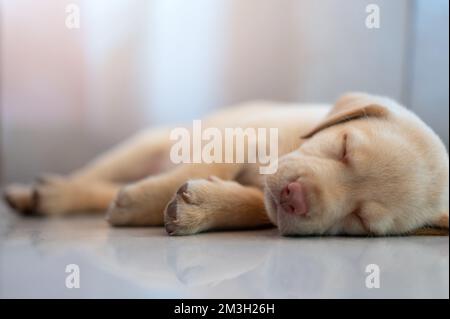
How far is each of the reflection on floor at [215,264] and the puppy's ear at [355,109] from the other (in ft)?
1.67

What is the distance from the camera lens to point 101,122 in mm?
5371

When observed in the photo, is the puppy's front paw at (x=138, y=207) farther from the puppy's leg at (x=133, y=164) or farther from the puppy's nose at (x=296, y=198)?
the puppy's leg at (x=133, y=164)

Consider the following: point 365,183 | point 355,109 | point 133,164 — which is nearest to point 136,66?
point 133,164

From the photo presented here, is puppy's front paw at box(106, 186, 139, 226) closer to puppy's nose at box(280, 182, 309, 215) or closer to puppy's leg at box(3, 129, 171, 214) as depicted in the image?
puppy's nose at box(280, 182, 309, 215)

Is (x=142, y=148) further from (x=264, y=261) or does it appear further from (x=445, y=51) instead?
(x=264, y=261)

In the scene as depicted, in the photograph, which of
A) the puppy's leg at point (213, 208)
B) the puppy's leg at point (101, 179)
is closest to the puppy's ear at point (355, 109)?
the puppy's leg at point (213, 208)

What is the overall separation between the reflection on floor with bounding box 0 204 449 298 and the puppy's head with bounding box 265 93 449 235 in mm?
71

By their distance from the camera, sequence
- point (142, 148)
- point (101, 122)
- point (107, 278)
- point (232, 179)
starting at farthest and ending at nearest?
point (101, 122) → point (142, 148) → point (232, 179) → point (107, 278)

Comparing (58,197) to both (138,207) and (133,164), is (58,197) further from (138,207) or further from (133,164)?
(138,207)

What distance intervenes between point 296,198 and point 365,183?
0.28 meters

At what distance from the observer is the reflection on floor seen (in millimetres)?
1676

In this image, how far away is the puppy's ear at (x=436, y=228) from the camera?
8.51 feet

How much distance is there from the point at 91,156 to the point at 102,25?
3.53ft
